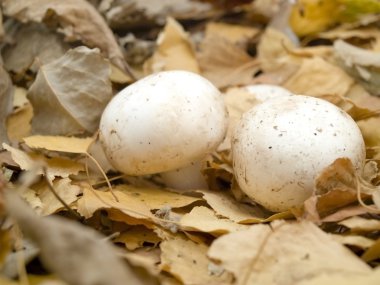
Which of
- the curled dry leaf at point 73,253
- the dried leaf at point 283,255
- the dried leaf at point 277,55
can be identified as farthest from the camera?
the dried leaf at point 277,55

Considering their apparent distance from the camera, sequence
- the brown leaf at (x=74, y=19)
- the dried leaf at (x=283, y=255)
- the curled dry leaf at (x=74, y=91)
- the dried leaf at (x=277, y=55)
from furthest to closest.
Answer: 1. the dried leaf at (x=277, y=55)
2. the brown leaf at (x=74, y=19)
3. the curled dry leaf at (x=74, y=91)
4. the dried leaf at (x=283, y=255)

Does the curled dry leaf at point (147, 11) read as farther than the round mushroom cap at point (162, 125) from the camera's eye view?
Yes

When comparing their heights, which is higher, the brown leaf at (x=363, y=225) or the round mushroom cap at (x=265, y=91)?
the brown leaf at (x=363, y=225)

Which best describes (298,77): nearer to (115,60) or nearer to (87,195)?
(115,60)

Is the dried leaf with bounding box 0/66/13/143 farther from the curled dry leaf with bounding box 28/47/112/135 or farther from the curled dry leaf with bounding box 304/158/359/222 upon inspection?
the curled dry leaf with bounding box 304/158/359/222

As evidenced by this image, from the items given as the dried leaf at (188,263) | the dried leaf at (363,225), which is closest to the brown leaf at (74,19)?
the dried leaf at (188,263)

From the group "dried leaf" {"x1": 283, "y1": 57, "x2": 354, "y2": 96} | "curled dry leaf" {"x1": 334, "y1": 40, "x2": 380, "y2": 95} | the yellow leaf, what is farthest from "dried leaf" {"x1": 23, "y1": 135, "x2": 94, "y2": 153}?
the yellow leaf

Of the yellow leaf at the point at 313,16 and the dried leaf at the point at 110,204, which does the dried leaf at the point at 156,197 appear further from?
the yellow leaf at the point at 313,16

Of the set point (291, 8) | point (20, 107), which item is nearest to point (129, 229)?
point (20, 107)
